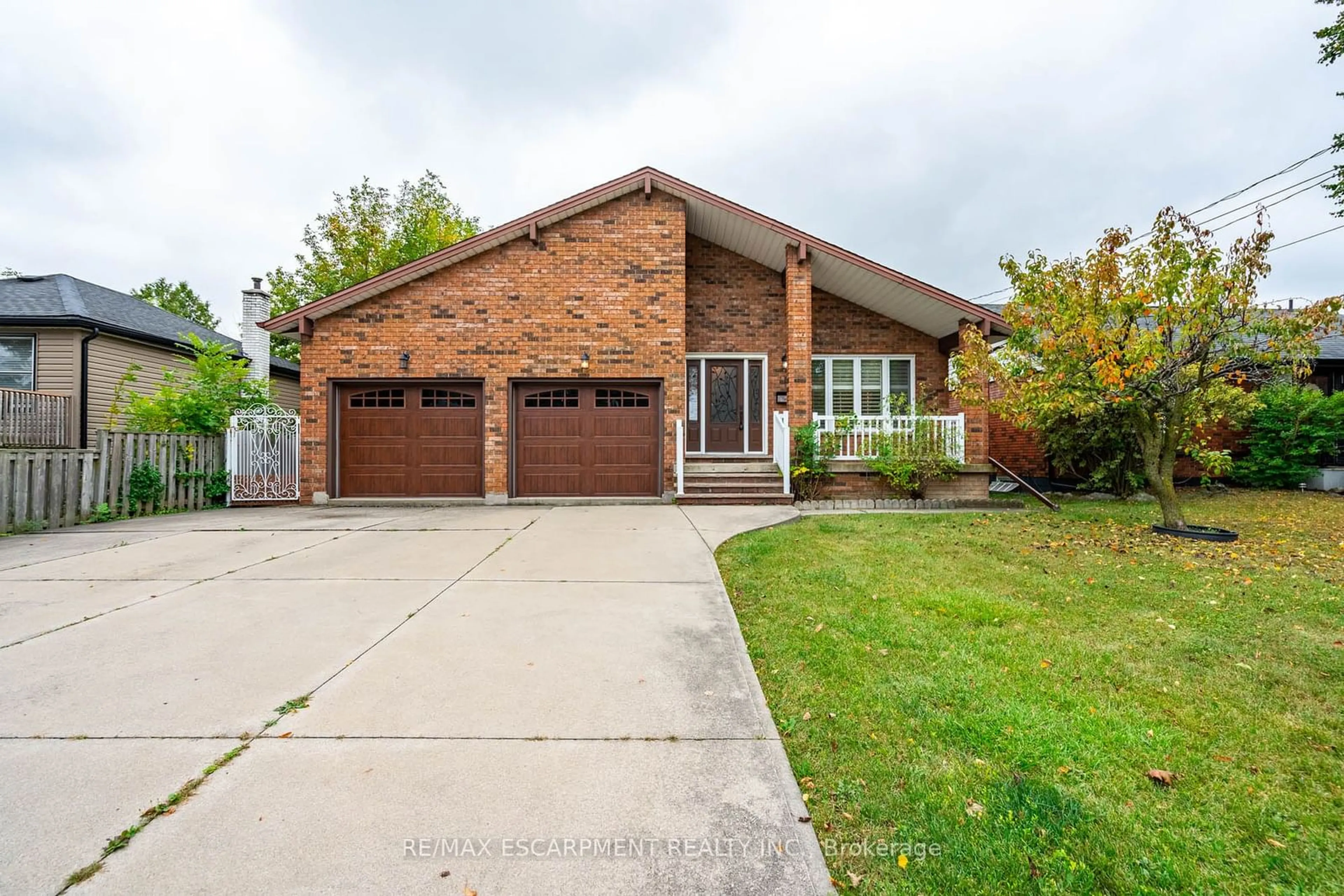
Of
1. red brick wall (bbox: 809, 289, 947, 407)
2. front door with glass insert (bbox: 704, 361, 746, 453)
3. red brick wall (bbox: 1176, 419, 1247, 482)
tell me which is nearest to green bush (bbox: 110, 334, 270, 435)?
front door with glass insert (bbox: 704, 361, 746, 453)

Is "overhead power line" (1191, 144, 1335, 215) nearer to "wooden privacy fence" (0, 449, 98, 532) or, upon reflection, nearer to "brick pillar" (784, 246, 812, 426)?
"brick pillar" (784, 246, 812, 426)

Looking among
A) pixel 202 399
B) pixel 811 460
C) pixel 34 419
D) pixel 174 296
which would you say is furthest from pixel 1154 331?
pixel 174 296

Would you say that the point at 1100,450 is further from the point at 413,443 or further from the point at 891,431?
the point at 413,443

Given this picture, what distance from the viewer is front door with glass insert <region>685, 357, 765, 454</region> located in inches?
494

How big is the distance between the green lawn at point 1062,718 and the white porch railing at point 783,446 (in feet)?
17.2

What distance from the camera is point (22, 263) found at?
3297cm

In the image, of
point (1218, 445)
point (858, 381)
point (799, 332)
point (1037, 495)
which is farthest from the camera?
point (1218, 445)

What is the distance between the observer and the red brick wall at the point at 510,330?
11.0 m

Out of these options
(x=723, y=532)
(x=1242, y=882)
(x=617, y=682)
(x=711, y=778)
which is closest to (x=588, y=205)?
(x=723, y=532)

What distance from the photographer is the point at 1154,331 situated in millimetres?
Answer: 6602

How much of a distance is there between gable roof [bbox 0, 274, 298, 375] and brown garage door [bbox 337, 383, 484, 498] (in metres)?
4.31

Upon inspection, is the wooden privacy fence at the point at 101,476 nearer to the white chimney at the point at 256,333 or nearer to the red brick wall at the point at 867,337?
the white chimney at the point at 256,333

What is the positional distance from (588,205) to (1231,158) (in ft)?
82.7

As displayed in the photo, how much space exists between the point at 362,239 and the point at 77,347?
1345 cm
